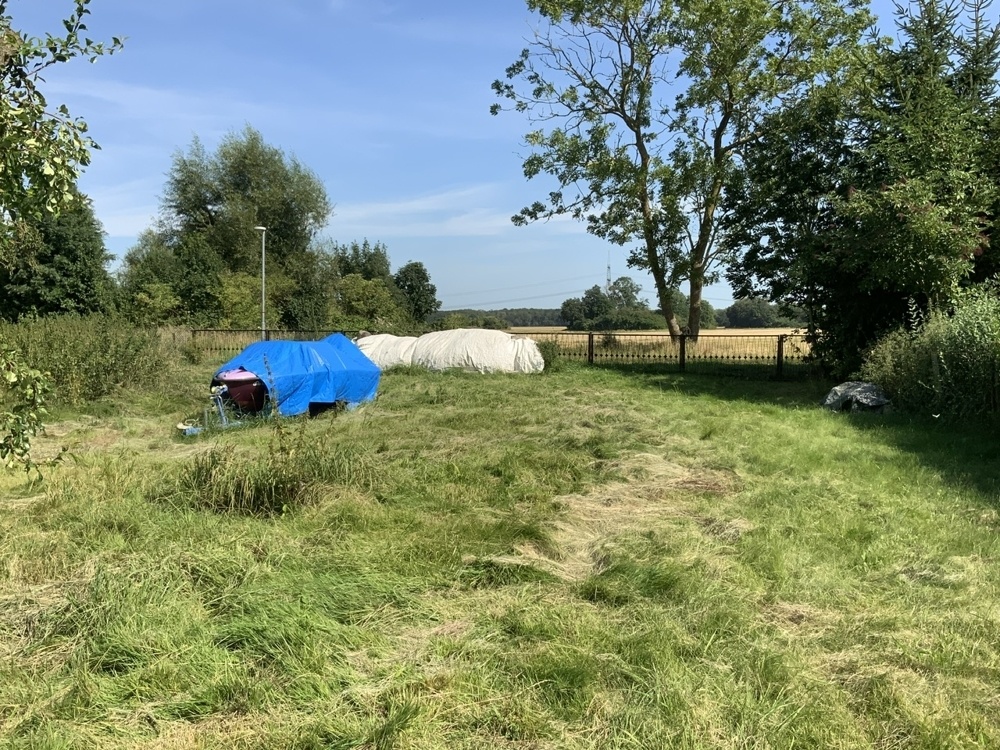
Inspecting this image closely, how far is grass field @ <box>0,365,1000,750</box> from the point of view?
2.29m

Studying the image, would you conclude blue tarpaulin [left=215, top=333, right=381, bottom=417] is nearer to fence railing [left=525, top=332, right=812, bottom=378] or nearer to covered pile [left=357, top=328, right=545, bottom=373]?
covered pile [left=357, top=328, right=545, bottom=373]

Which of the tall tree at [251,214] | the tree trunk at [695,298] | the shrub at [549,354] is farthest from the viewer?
the tall tree at [251,214]

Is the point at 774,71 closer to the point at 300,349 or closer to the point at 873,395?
the point at 873,395

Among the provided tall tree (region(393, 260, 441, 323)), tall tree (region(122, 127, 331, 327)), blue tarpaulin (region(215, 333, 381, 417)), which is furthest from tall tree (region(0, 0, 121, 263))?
tall tree (region(393, 260, 441, 323))

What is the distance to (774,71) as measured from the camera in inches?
734

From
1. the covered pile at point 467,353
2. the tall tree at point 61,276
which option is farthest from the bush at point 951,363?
the tall tree at point 61,276

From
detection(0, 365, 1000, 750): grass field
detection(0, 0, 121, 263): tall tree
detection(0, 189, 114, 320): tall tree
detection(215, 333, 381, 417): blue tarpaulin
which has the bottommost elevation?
detection(0, 365, 1000, 750): grass field

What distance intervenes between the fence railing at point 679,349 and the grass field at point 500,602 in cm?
1033

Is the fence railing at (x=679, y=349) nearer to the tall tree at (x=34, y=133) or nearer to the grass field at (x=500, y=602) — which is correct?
the grass field at (x=500, y=602)

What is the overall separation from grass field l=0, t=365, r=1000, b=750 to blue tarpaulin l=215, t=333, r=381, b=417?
290 cm

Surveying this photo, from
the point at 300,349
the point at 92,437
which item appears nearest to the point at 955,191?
the point at 300,349

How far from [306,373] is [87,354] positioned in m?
4.47

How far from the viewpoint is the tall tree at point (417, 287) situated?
48344mm

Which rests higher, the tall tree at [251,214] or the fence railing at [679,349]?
the tall tree at [251,214]
